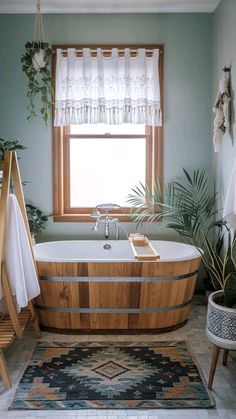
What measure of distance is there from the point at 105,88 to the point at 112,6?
2.57ft

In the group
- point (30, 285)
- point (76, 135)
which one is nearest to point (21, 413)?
point (30, 285)

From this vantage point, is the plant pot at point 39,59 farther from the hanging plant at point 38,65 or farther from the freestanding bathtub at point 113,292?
the freestanding bathtub at point 113,292

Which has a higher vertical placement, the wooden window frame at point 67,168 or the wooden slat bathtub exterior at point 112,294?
the wooden window frame at point 67,168

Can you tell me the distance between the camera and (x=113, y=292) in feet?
10.8

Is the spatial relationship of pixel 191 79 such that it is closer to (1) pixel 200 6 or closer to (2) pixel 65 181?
(1) pixel 200 6

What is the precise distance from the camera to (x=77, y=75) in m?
4.09

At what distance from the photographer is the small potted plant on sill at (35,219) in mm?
4070

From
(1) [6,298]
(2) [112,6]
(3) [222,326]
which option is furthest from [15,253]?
(2) [112,6]

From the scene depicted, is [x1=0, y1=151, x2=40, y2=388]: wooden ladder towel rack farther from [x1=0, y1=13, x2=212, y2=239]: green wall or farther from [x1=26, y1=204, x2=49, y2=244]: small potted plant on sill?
[x1=0, y1=13, x2=212, y2=239]: green wall

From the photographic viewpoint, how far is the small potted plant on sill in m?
4.07

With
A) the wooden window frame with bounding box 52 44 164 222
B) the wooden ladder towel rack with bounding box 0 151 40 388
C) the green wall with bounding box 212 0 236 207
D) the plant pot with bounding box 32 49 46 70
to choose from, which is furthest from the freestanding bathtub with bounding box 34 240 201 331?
the plant pot with bounding box 32 49 46 70

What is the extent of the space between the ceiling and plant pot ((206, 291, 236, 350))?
2.91m

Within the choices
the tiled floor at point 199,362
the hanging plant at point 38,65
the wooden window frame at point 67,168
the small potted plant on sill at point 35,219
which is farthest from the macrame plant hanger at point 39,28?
the tiled floor at point 199,362

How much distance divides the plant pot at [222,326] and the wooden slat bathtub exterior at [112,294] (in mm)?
769
